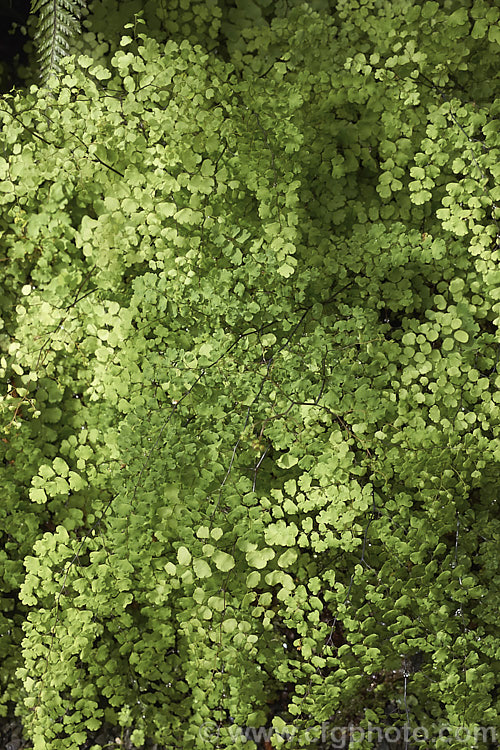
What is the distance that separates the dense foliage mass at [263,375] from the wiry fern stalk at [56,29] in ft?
0.26

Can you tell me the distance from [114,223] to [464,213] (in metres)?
0.96

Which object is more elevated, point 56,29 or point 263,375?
point 56,29

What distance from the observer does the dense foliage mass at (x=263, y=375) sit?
1.81m

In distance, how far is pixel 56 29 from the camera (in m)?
1.94

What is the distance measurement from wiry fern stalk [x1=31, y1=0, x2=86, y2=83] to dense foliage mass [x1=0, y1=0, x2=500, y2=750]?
0.08 m

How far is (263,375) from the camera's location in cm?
185

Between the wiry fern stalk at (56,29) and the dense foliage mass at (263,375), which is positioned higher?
the wiry fern stalk at (56,29)

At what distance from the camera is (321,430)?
6.01 ft

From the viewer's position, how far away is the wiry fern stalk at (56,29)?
1937 millimetres

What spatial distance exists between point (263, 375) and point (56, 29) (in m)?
1.15

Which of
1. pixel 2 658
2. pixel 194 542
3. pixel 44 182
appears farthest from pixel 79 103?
pixel 2 658

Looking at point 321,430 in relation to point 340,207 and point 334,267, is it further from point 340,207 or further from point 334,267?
point 340,207

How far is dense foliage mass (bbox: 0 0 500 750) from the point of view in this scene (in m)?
1.81

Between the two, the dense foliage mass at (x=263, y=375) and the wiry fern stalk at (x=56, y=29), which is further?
the wiry fern stalk at (x=56, y=29)
